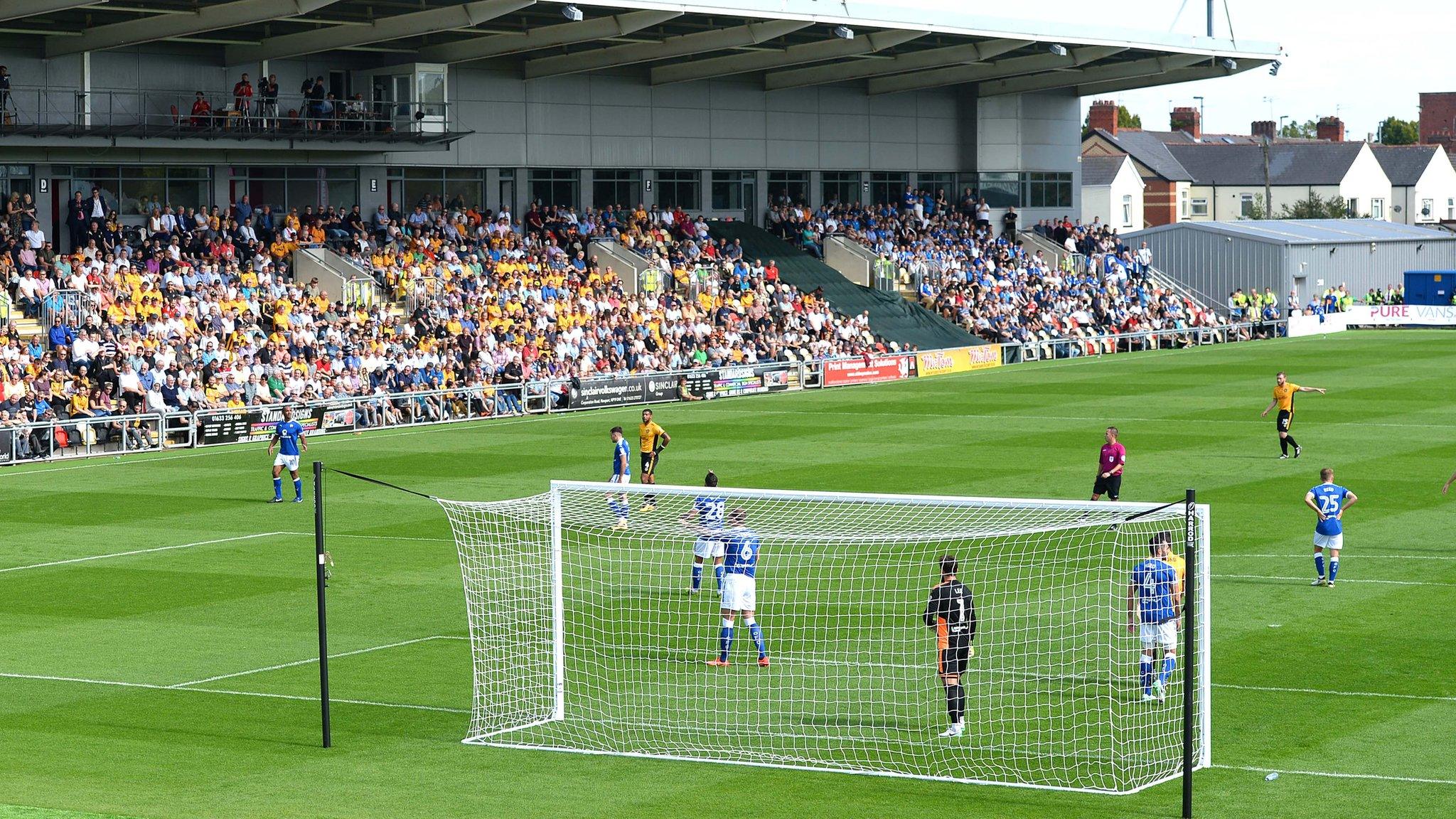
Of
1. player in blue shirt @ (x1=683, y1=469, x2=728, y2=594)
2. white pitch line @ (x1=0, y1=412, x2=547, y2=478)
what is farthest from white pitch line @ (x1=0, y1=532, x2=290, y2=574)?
white pitch line @ (x1=0, y1=412, x2=547, y2=478)

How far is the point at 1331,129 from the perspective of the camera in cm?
12900

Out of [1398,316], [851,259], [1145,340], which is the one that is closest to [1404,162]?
[1398,316]

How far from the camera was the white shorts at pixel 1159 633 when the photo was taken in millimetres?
15219

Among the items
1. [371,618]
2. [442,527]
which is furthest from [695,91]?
[371,618]

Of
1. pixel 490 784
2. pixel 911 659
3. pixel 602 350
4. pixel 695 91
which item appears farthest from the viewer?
pixel 695 91

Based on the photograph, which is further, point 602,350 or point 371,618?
point 602,350

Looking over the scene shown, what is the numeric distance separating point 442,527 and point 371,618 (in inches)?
248

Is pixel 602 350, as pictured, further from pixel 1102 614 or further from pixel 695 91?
pixel 1102 614

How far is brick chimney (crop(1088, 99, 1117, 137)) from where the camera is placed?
12069 cm

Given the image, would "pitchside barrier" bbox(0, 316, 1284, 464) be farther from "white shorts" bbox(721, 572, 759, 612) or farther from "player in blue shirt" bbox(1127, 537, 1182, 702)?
"player in blue shirt" bbox(1127, 537, 1182, 702)

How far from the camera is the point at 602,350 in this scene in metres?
47.2

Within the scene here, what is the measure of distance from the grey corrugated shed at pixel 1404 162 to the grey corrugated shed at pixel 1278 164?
653 centimetres

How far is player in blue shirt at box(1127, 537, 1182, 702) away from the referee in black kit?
1.65m

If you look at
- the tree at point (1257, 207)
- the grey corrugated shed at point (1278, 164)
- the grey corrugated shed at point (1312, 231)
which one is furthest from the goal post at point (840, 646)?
the grey corrugated shed at point (1278, 164)
